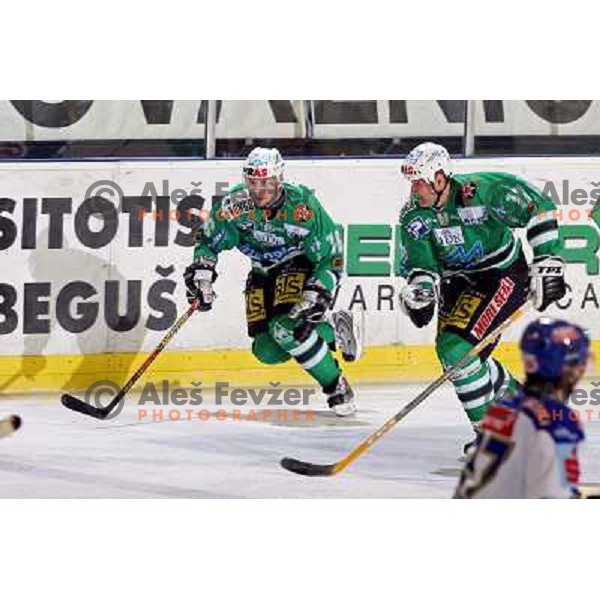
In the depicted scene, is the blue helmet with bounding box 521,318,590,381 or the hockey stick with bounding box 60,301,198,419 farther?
the hockey stick with bounding box 60,301,198,419

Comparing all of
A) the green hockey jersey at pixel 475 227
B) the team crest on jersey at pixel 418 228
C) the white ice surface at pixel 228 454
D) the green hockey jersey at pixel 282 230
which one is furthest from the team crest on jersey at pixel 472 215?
the white ice surface at pixel 228 454

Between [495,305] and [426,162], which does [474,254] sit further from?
[426,162]

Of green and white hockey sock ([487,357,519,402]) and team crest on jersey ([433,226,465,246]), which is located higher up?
team crest on jersey ([433,226,465,246])

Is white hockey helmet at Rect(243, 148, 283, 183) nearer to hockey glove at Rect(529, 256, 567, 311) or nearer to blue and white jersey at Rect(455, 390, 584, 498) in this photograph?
hockey glove at Rect(529, 256, 567, 311)

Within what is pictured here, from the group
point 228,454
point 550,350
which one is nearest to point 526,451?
point 550,350

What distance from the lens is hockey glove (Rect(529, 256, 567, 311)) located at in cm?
554

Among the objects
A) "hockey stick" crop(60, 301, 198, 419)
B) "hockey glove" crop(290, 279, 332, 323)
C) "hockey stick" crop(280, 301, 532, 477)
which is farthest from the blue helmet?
"hockey stick" crop(60, 301, 198, 419)

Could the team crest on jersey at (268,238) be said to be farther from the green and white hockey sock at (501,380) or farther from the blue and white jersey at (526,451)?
the blue and white jersey at (526,451)

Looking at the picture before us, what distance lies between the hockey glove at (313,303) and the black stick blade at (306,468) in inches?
18.1

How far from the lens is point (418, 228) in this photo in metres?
5.54

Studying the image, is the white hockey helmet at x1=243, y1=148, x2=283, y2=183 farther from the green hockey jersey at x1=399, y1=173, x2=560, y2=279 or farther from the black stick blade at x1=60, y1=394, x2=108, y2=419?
the black stick blade at x1=60, y1=394, x2=108, y2=419

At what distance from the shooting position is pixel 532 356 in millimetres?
3393

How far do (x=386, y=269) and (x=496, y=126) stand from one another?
58 centimetres

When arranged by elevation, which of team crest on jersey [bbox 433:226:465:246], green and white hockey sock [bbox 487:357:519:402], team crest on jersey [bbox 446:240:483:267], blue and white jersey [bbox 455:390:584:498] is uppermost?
team crest on jersey [bbox 433:226:465:246]
